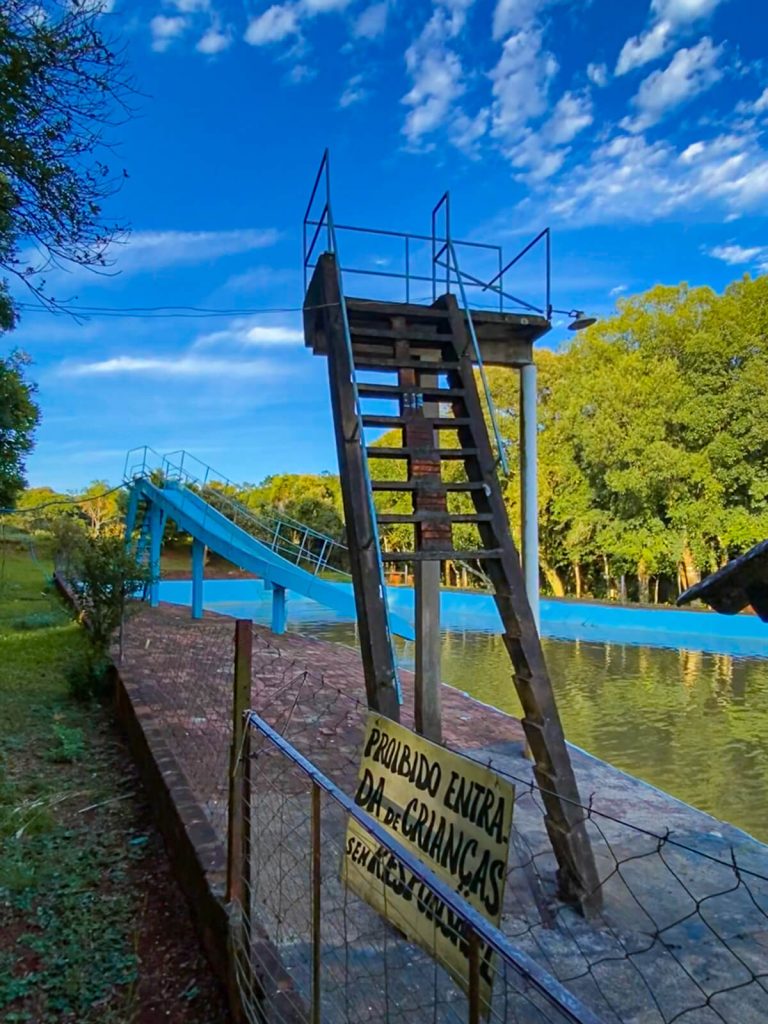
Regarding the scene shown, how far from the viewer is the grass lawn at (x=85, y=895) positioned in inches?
87.7

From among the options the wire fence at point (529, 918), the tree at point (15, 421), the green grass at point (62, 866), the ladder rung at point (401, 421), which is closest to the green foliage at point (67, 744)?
the green grass at point (62, 866)

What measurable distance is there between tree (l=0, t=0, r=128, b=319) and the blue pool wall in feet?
29.1

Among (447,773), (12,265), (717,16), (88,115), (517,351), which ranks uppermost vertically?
(717,16)

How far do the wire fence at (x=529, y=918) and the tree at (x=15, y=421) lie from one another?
16.7 feet

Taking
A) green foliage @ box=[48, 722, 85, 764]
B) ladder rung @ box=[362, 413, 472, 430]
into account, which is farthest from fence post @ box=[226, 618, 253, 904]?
green foliage @ box=[48, 722, 85, 764]

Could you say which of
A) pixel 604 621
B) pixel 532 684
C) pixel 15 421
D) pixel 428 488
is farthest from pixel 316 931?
pixel 604 621

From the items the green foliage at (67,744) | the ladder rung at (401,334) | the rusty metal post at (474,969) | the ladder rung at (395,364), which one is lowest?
the green foliage at (67,744)

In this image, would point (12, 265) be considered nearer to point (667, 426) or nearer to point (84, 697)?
point (84, 697)

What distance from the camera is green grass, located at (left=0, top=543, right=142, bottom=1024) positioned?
2258 millimetres

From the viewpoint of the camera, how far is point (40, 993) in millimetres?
2242

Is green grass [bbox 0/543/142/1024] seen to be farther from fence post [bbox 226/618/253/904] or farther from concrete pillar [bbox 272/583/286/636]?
concrete pillar [bbox 272/583/286/636]

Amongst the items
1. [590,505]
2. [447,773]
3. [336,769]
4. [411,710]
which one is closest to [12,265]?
[336,769]

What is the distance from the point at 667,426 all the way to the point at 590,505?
3.04 meters

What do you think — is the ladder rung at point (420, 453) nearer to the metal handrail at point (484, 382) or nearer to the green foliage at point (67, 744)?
the metal handrail at point (484, 382)
